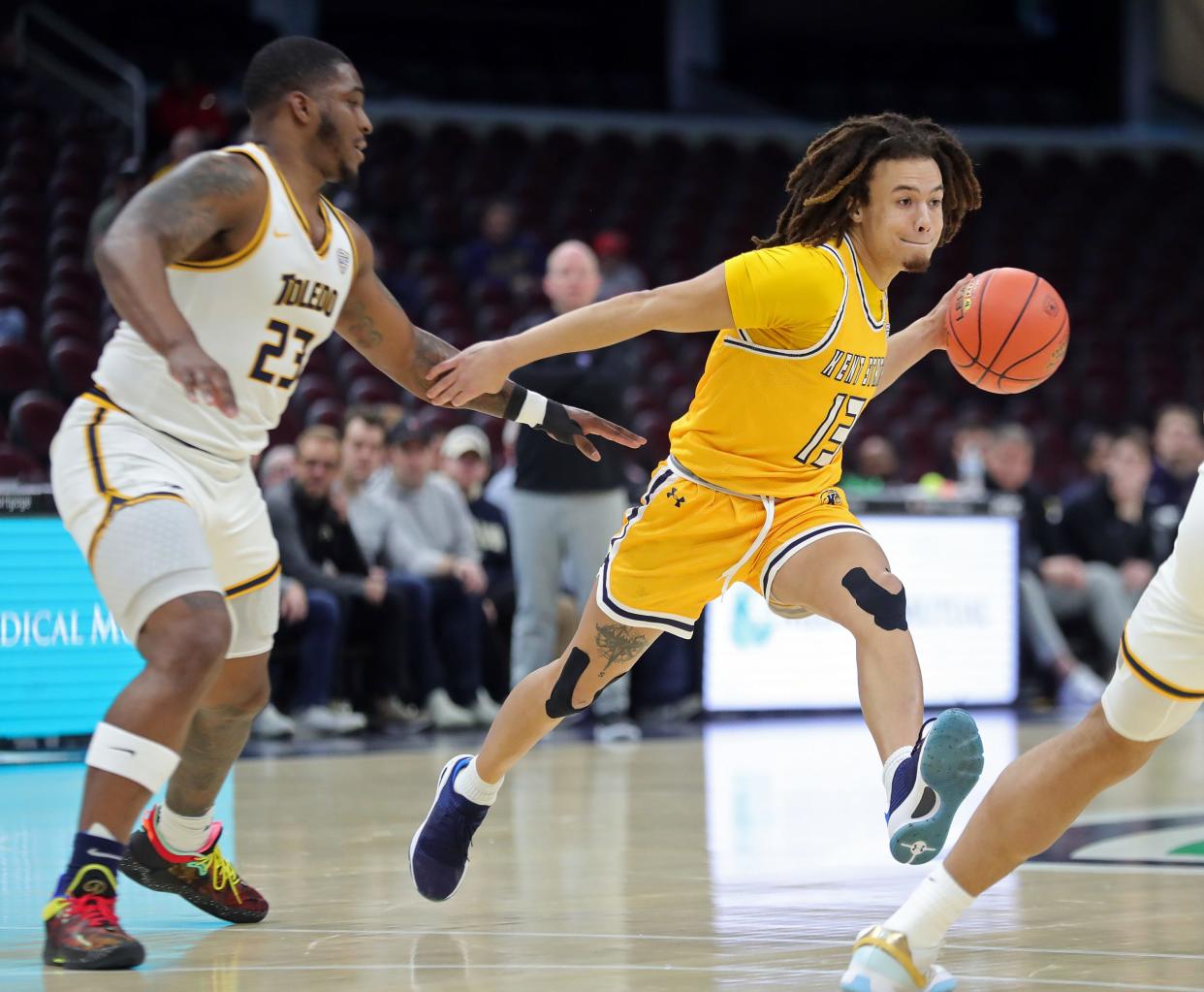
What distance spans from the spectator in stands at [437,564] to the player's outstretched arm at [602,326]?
17.5ft

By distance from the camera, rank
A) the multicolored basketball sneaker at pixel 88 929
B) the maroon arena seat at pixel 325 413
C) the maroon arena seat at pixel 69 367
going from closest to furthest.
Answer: the multicolored basketball sneaker at pixel 88 929 < the maroon arena seat at pixel 69 367 < the maroon arena seat at pixel 325 413

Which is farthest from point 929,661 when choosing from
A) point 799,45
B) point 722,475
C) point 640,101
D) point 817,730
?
point 799,45

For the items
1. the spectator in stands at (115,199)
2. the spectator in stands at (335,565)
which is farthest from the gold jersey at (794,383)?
the spectator in stands at (115,199)

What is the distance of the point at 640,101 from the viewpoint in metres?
21.4

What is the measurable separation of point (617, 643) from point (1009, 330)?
4.25ft

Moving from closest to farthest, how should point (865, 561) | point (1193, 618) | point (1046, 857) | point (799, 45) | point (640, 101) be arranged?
point (1193, 618), point (865, 561), point (1046, 857), point (640, 101), point (799, 45)

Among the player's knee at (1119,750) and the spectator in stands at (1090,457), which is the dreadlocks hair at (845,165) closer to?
the player's knee at (1119,750)

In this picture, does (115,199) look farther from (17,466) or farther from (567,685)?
(567,685)

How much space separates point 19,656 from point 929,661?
17.4ft

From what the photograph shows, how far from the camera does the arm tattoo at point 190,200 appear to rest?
3512mm

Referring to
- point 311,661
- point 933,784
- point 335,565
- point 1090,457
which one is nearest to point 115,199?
point 335,565

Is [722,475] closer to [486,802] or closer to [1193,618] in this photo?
[486,802]

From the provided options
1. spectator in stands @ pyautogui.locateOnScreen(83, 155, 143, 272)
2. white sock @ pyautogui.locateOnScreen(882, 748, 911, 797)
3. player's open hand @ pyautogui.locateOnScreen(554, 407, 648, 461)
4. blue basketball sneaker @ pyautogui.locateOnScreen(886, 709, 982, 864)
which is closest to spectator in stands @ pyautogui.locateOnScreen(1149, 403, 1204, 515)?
spectator in stands @ pyautogui.locateOnScreen(83, 155, 143, 272)

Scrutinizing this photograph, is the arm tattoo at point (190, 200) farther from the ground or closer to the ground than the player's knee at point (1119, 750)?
farther from the ground
